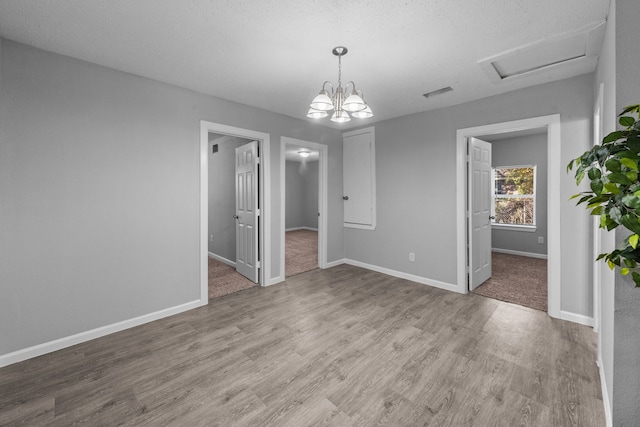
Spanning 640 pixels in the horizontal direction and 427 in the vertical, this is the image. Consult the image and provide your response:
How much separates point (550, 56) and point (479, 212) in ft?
6.42

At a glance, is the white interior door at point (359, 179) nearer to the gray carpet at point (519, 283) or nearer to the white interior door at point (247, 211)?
the white interior door at point (247, 211)

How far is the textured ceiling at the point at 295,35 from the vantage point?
179 centimetres

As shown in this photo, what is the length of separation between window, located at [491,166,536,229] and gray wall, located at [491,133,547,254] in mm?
108

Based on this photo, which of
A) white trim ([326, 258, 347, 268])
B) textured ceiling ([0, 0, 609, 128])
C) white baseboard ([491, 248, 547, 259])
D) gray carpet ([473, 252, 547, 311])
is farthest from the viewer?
white baseboard ([491, 248, 547, 259])

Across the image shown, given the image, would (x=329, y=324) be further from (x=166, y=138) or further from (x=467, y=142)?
(x=467, y=142)

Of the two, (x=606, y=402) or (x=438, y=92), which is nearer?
(x=606, y=402)

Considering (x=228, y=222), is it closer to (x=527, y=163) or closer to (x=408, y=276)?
(x=408, y=276)

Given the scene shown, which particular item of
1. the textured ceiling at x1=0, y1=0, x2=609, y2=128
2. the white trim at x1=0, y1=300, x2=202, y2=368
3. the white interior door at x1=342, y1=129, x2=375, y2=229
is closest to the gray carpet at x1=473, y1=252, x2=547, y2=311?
the white interior door at x1=342, y1=129, x2=375, y2=229

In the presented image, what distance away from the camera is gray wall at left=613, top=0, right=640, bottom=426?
1.34 m

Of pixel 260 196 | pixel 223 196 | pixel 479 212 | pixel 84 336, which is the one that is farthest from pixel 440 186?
pixel 84 336

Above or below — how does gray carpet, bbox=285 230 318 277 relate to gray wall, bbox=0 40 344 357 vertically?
below

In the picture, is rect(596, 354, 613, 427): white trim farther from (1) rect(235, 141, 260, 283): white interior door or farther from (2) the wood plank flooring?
(1) rect(235, 141, 260, 283): white interior door

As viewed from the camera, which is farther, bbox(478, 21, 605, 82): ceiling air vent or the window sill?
the window sill

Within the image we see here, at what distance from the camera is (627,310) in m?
1.35
